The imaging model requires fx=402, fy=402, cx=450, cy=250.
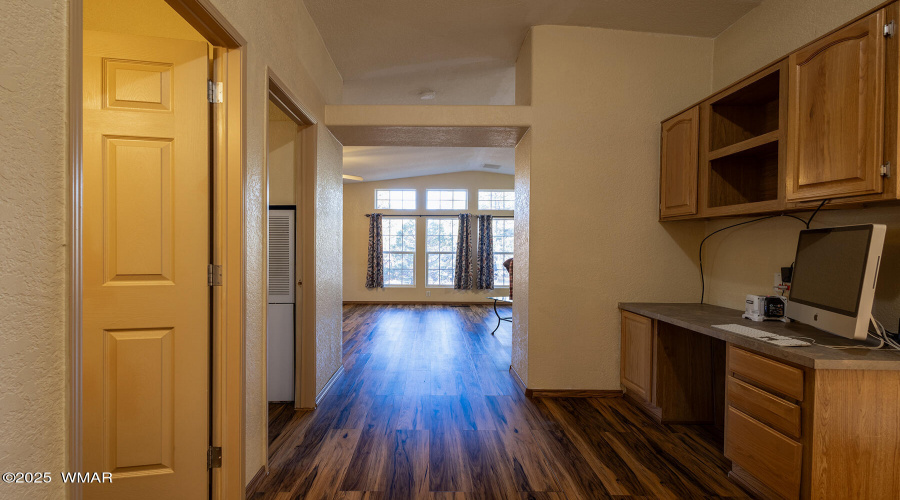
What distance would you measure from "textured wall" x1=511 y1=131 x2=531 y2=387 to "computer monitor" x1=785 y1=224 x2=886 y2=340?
5.33 ft

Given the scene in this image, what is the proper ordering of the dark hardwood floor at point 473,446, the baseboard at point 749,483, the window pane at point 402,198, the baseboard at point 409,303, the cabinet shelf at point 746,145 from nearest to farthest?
the baseboard at point 749,483 < the dark hardwood floor at point 473,446 < the cabinet shelf at point 746,145 < the baseboard at point 409,303 < the window pane at point 402,198

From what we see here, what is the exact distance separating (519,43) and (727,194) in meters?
2.00

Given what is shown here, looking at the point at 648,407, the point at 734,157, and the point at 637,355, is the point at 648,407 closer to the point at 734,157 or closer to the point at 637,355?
the point at 637,355

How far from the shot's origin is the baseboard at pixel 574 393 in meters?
3.16

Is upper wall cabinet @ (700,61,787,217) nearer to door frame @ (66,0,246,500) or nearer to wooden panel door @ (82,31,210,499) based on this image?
door frame @ (66,0,246,500)

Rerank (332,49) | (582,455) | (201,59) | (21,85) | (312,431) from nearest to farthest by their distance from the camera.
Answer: (21,85), (201,59), (582,455), (312,431), (332,49)

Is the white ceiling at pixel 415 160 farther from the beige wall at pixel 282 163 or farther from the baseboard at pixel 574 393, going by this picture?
the baseboard at pixel 574 393

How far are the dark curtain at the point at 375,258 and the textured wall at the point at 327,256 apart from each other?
5092 mm

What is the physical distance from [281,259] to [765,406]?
2.99 m

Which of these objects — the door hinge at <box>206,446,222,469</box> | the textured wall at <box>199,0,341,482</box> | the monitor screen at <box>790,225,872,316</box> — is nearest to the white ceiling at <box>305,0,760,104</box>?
the textured wall at <box>199,0,341,482</box>

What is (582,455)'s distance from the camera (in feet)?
7.57

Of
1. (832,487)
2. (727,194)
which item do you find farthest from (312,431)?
(727,194)

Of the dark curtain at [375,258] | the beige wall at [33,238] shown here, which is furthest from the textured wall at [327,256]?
the dark curtain at [375,258]

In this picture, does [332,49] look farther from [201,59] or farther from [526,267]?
[526,267]
